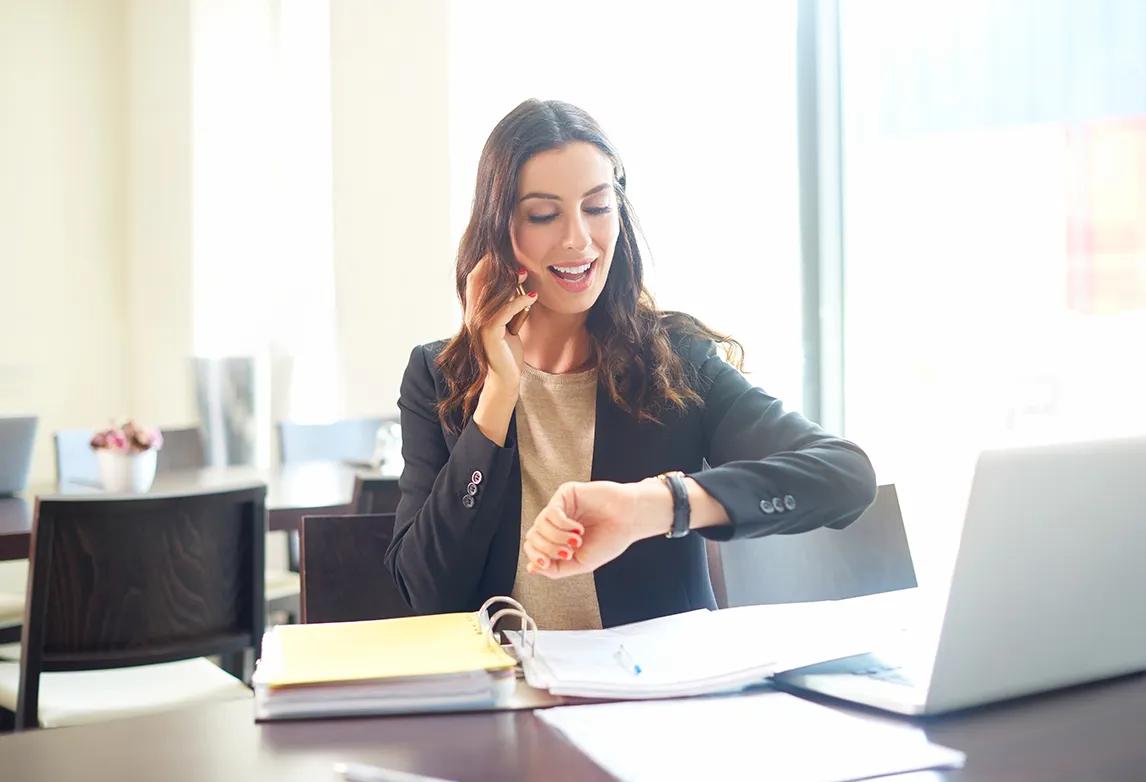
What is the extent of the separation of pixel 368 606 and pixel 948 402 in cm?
168

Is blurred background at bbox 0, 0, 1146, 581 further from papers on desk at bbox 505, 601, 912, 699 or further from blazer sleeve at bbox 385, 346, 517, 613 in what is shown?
blazer sleeve at bbox 385, 346, 517, 613

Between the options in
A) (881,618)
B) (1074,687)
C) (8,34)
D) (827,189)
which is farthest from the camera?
(8,34)

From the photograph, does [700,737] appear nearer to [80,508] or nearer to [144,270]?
[80,508]

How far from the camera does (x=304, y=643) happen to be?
1205 mm

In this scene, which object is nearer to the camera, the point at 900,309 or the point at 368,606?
the point at 368,606

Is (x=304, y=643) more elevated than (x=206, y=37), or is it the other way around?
(x=206, y=37)

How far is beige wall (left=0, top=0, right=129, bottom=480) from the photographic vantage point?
5184 millimetres

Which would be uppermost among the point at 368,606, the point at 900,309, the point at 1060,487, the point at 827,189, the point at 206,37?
the point at 206,37

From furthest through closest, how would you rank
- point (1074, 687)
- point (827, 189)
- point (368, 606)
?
point (827, 189) → point (368, 606) → point (1074, 687)

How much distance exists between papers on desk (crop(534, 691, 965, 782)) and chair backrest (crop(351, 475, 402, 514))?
4.47 ft

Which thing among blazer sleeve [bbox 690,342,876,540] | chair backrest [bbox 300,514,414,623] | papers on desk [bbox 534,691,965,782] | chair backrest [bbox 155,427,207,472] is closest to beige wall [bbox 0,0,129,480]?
chair backrest [bbox 155,427,207,472]

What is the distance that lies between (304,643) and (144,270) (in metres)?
4.66

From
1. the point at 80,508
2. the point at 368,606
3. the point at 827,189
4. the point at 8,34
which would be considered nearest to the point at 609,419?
the point at 368,606

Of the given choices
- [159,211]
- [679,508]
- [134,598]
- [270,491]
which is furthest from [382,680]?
[159,211]
